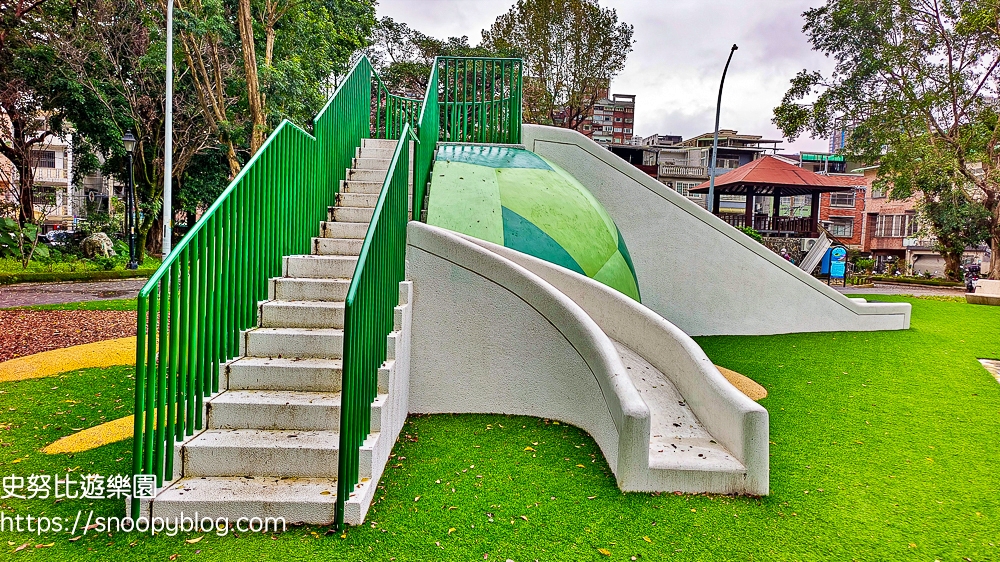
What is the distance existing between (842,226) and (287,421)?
60.8 m

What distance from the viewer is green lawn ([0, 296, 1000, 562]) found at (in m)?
3.43

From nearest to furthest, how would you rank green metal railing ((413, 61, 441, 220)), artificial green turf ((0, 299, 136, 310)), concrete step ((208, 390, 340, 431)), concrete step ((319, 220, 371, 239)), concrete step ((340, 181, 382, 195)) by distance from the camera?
1. concrete step ((208, 390, 340, 431))
2. concrete step ((319, 220, 371, 239))
3. green metal railing ((413, 61, 441, 220))
4. concrete step ((340, 181, 382, 195))
5. artificial green turf ((0, 299, 136, 310))

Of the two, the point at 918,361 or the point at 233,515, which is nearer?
the point at 233,515

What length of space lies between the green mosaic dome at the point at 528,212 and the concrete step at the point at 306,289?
200 centimetres

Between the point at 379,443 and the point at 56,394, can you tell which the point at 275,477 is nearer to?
the point at 379,443

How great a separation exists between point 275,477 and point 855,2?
90.7 ft

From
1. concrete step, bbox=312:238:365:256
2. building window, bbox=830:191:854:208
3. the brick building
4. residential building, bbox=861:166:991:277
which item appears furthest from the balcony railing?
building window, bbox=830:191:854:208

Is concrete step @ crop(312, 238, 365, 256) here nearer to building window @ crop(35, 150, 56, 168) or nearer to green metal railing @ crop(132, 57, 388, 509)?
green metal railing @ crop(132, 57, 388, 509)

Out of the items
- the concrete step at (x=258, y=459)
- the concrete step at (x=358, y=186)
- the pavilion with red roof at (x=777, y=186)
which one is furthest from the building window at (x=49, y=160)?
the concrete step at (x=258, y=459)

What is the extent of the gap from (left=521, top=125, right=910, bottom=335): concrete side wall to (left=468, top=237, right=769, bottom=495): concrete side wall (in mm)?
4025

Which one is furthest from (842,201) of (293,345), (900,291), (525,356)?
(293,345)

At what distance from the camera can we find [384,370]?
4.41m

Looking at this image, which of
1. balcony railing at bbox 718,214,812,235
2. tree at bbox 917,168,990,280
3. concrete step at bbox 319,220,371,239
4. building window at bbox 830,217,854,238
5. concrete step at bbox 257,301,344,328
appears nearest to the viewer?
concrete step at bbox 257,301,344,328

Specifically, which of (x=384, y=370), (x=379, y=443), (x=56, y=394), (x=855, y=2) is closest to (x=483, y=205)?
(x=384, y=370)
